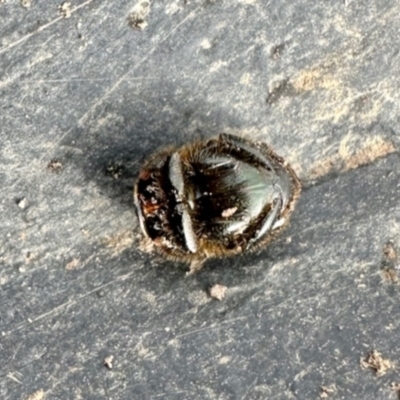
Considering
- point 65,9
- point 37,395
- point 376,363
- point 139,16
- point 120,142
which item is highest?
point 65,9

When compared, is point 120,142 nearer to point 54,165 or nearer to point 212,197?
point 54,165

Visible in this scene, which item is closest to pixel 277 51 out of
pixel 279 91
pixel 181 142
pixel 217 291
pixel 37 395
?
pixel 279 91

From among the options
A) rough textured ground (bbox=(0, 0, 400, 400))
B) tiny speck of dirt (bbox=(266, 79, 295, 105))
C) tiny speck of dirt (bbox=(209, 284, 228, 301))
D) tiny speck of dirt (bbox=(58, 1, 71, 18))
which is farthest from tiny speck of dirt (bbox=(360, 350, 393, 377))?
tiny speck of dirt (bbox=(58, 1, 71, 18))

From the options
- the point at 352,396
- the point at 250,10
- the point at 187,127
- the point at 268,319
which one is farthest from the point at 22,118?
the point at 352,396

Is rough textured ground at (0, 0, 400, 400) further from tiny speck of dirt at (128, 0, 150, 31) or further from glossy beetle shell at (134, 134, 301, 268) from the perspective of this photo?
glossy beetle shell at (134, 134, 301, 268)

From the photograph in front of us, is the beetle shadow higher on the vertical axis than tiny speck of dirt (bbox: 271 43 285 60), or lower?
higher

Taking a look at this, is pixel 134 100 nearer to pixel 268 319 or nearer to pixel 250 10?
pixel 250 10
